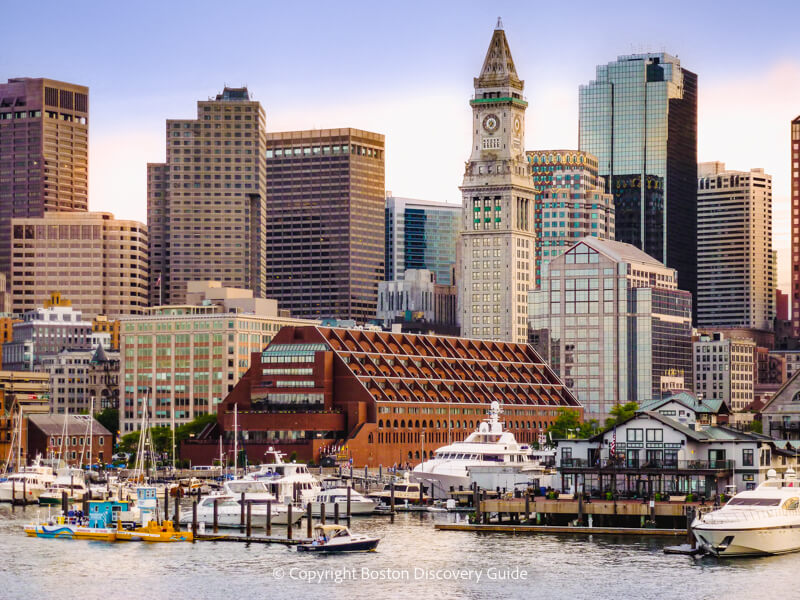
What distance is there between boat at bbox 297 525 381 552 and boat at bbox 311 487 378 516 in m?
27.2

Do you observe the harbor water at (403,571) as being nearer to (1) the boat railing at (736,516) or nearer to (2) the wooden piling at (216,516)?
(1) the boat railing at (736,516)

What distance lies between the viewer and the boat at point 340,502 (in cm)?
16925

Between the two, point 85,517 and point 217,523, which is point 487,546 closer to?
point 217,523

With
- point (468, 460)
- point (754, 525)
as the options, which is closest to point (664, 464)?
point (754, 525)

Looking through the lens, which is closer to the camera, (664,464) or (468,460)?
(664,464)

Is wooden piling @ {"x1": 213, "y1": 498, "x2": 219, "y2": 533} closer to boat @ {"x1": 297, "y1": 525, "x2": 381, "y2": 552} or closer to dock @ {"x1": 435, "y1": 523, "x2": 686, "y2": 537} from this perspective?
boat @ {"x1": 297, "y1": 525, "x2": 381, "y2": 552}

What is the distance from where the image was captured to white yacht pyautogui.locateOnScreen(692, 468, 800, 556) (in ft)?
431

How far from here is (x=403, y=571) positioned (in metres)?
129

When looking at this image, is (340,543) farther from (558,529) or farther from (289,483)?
(289,483)

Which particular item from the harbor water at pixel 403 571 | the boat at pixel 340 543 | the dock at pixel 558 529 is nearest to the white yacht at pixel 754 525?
the harbor water at pixel 403 571

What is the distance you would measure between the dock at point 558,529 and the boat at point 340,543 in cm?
1535

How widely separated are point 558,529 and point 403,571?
24.8 m

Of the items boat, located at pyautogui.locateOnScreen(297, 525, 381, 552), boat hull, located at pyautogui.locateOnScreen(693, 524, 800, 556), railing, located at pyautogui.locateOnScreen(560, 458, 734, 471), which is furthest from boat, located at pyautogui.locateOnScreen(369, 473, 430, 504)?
boat hull, located at pyautogui.locateOnScreen(693, 524, 800, 556)

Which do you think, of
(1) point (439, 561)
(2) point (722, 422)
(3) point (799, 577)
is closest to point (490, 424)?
(2) point (722, 422)
